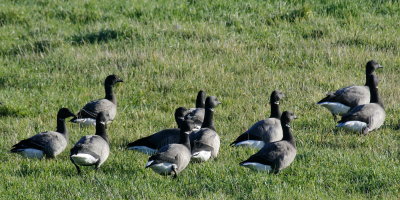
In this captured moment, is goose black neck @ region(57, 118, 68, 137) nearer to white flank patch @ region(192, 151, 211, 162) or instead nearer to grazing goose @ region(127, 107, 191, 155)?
grazing goose @ region(127, 107, 191, 155)

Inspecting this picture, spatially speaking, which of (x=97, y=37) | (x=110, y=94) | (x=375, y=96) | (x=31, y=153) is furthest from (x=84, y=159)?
(x=97, y=37)

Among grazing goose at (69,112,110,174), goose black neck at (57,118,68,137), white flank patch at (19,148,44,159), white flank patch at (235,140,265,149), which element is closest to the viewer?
grazing goose at (69,112,110,174)

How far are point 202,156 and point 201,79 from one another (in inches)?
235

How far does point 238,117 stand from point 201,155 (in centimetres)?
331

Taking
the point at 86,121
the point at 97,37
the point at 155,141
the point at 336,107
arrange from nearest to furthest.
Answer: the point at 155,141
the point at 86,121
the point at 336,107
the point at 97,37

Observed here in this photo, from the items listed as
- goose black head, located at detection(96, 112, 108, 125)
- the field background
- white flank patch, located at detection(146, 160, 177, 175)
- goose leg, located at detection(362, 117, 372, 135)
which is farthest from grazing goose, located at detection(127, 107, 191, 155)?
goose leg, located at detection(362, 117, 372, 135)

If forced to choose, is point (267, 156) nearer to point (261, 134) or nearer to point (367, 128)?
point (261, 134)

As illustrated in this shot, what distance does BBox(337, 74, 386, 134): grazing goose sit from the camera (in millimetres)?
14141

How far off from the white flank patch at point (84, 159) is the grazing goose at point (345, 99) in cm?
565

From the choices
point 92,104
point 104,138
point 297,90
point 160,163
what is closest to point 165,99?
point 92,104

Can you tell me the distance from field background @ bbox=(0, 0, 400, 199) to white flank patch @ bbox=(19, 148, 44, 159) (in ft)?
0.54

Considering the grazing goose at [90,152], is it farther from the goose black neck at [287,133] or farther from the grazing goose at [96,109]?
the goose black neck at [287,133]

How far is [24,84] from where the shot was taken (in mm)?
18031

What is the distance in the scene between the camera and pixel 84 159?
11.6 meters
